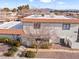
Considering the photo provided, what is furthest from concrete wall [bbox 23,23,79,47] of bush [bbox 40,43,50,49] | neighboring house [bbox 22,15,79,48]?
bush [bbox 40,43,50,49]

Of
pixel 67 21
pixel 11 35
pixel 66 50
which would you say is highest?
pixel 67 21

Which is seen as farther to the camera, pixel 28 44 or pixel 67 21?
pixel 67 21

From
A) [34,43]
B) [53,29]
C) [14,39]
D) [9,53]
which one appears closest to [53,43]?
[53,29]

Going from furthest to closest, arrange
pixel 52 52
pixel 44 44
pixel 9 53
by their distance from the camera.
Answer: pixel 44 44 < pixel 52 52 < pixel 9 53

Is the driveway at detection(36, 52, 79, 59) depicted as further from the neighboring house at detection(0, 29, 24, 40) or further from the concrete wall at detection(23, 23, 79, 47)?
the neighboring house at detection(0, 29, 24, 40)

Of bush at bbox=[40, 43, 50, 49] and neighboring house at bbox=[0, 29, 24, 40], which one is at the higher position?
neighboring house at bbox=[0, 29, 24, 40]

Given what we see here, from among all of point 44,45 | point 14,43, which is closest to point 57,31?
point 44,45

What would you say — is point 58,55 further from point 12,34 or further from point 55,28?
point 12,34

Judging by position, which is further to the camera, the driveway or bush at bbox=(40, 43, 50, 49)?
bush at bbox=(40, 43, 50, 49)

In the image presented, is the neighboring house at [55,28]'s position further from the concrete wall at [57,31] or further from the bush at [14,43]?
the bush at [14,43]

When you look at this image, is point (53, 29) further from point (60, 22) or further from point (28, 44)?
point (28, 44)

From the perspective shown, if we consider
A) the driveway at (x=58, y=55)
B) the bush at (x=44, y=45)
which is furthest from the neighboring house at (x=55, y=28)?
the driveway at (x=58, y=55)
